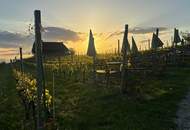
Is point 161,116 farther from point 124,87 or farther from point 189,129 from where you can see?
point 124,87

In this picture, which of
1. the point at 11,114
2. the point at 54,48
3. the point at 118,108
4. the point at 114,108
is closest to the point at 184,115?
the point at 118,108

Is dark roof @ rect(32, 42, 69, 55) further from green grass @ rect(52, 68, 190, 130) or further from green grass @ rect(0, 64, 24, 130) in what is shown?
green grass @ rect(0, 64, 24, 130)

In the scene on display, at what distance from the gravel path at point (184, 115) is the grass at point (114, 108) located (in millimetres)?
284

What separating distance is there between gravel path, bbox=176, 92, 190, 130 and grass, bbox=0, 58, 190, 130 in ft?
0.93

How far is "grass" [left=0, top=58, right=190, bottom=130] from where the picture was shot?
1703 cm

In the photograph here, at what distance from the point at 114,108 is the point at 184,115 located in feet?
11.2

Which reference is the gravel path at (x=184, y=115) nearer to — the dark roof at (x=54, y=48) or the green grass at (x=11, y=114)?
the green grass at (x=11, y=114)

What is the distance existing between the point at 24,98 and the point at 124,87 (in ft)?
23.8

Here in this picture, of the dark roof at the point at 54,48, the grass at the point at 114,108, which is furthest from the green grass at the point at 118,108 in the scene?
the dark roof at the point at 54,48

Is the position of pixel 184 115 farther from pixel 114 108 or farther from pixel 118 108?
pixel 114 108

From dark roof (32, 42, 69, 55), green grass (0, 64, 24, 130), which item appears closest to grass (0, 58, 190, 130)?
green grass (0, 64, 24, 130)

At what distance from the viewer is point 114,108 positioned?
20.3 meters

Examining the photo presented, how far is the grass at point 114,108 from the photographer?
17031mm

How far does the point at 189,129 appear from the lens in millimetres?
16375
